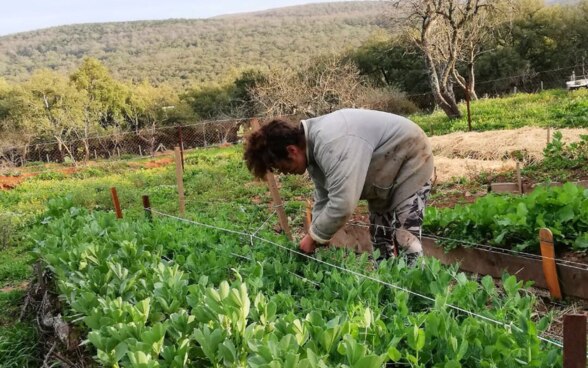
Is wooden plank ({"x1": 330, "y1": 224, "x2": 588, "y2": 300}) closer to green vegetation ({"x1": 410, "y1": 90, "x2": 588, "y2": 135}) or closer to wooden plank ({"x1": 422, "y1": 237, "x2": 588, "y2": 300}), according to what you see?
wooden plank ({"x1": 422, "y1": 237, "x2": 588, "y2": 300})

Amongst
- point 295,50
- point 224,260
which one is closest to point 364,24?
point 295,50

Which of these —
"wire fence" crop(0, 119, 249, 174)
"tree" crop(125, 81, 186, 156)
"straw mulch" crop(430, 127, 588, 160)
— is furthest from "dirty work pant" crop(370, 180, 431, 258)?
"tree" crop(125, 81, 186, 156)

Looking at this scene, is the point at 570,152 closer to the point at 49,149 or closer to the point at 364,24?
the point at 49,149

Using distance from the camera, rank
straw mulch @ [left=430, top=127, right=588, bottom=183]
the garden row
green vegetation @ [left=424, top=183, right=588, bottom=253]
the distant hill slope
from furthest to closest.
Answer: the distant hill slope
straw mulch @ [left=430, top=127, right=588, bottom=183]
green vegetation @ [left=424, top=183, right=588, bottom=253]
the garden row

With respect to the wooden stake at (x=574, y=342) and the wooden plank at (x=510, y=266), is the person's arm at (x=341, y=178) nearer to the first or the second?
the wooden plank at (x=510, y=266)

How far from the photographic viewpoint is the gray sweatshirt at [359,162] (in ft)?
9.21

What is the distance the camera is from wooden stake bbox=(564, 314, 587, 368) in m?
1.31

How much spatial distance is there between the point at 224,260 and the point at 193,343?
947mm

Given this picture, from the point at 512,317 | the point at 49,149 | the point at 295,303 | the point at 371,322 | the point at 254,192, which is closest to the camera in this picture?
the point at 371,322

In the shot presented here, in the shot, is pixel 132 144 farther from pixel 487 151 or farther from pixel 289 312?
pixel 289 312

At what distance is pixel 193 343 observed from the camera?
76.3 inches

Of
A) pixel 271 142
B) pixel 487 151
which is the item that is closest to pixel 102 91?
pixel 487 151

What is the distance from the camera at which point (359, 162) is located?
2814 mm

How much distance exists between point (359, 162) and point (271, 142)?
1.65 ft
